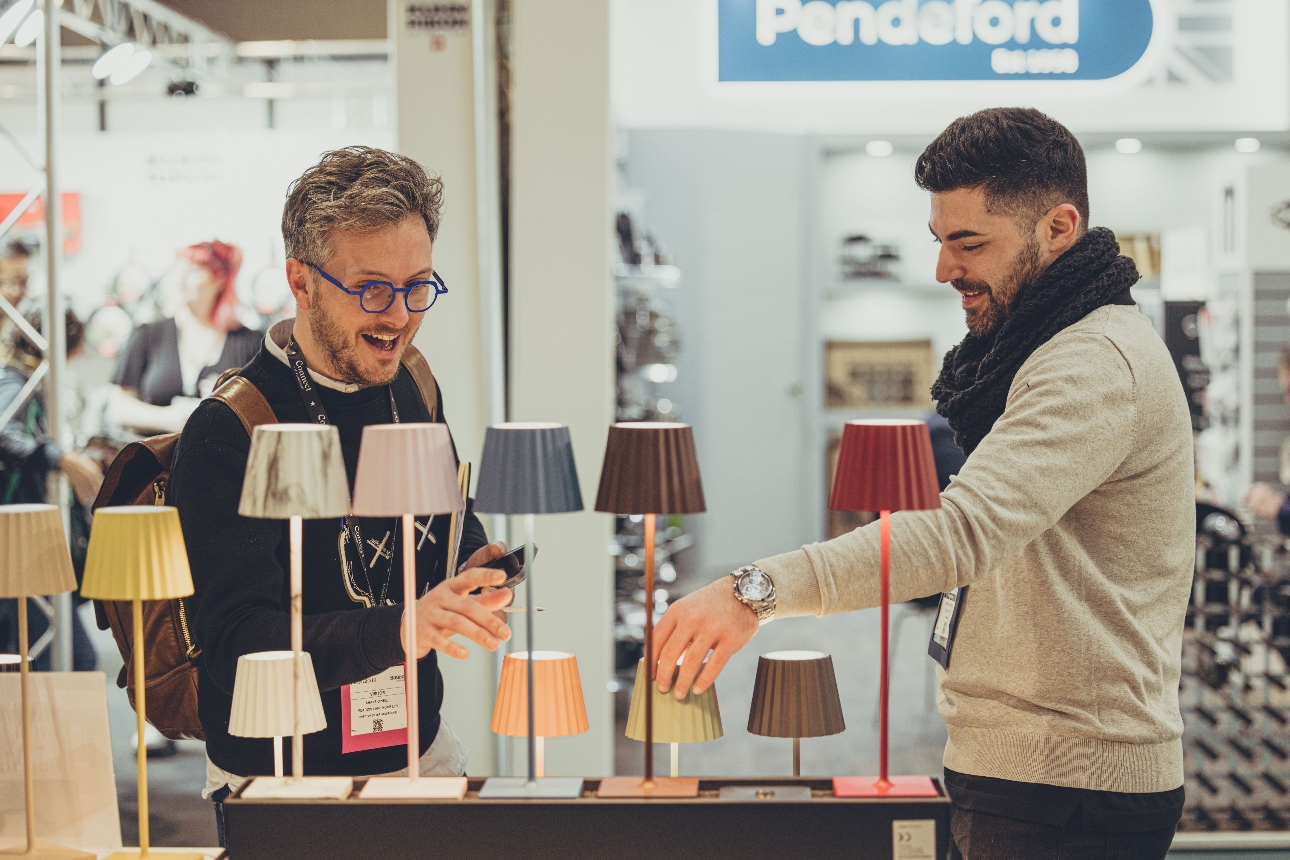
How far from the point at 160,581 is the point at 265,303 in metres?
4.14

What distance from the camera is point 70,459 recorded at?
12.1 feet

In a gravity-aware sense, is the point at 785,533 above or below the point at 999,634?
below

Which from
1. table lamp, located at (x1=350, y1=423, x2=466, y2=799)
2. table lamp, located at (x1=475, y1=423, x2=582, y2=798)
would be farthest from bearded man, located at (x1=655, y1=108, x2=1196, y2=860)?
table lamp, located at (x1=350, y1=423, x2=466, y2=799)

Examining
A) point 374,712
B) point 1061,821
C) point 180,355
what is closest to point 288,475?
point 374,712

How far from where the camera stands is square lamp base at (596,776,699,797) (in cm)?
118

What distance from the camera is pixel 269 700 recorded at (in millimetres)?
1235

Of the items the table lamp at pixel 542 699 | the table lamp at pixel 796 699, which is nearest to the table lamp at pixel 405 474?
the table lamp at pixel 542 699

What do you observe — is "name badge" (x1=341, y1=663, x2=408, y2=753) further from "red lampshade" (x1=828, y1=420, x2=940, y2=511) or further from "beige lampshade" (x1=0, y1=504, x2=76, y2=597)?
"red lampshade" (x1=828, y1=420, x2=940, y2=511)

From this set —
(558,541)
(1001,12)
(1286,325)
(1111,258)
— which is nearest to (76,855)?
(1111,258)

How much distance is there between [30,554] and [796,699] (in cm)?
89

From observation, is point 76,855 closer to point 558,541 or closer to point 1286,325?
point 558,541

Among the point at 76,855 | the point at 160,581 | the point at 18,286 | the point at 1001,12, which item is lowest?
the point at 76,855

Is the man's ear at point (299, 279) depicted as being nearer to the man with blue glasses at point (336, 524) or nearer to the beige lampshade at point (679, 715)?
the man with blue glasses at point (336, 524)

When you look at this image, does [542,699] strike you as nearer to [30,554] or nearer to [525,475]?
[525,475]
